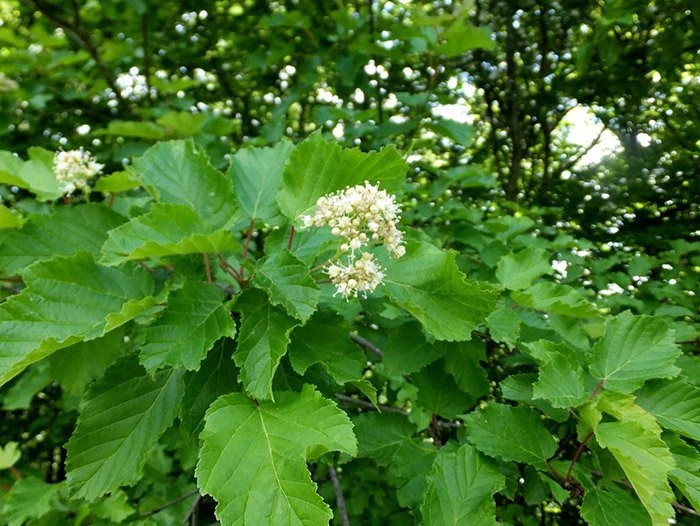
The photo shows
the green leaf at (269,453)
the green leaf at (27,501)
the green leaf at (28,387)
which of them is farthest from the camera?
→ the green leaf at (28,387)

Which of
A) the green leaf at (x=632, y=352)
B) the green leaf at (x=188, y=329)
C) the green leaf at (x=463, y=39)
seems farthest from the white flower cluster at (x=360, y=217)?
the green leaf at (x=463, y=39)

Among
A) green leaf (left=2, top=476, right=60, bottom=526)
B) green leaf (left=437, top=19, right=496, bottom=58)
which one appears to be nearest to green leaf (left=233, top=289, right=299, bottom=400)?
green leaf (left=2, top=476, right=60, bottom=526)

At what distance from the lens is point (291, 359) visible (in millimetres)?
1267

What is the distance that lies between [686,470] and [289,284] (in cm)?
109

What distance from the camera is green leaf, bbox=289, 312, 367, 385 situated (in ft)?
4.15

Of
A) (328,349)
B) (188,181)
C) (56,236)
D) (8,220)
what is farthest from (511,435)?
(8,220)

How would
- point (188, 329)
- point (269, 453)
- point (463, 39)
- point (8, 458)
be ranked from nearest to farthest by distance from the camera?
point (269, 453), point (188, 329), point (8, 458), point (463, 39)

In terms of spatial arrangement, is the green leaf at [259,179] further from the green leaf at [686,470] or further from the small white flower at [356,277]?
the green leaf at [686,470]

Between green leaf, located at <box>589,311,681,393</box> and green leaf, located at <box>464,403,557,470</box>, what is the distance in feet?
0.74

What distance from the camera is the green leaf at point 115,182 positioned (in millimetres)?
1758

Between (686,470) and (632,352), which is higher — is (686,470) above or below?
below

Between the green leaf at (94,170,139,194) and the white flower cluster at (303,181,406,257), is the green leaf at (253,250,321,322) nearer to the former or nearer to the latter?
the white flower cluster at (303,181,406,257)

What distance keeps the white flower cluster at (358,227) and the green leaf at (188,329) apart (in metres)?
0.30

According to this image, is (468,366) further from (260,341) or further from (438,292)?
(260,341)
